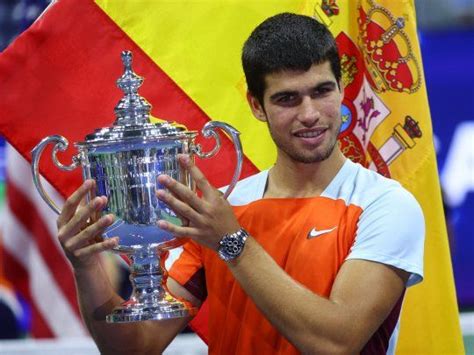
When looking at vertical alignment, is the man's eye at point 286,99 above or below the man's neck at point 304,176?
above

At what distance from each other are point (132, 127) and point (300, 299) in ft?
1.64

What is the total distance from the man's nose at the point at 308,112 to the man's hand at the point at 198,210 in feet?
0.94

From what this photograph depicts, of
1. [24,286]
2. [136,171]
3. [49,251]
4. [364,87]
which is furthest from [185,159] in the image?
[24,286]

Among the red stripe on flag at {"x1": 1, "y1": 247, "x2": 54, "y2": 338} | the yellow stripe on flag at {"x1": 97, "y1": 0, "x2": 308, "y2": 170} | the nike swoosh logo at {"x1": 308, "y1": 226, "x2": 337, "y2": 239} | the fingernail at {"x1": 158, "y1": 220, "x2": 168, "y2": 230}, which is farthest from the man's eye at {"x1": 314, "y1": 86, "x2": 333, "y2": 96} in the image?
the red stripe on flag at {"x1": 1, "y1": 247, "x2": 54, "y2": 338}

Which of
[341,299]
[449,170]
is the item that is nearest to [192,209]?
[341,299]

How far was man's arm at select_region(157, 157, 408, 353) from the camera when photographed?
2443 mm

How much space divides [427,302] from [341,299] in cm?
74

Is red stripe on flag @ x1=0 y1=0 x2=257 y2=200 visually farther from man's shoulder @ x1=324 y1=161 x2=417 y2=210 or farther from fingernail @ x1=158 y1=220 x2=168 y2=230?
fingernail @ x1=158 y1=220 x2=168 y2=230

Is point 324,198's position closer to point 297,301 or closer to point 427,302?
point 297,301

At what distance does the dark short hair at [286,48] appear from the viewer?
2.62 m

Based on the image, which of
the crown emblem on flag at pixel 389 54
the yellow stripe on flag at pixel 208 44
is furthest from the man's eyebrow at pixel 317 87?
the yellow stripe on flag at pixel 208 44

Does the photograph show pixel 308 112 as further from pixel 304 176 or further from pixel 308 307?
pixel 308 307

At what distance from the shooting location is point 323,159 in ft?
8.69

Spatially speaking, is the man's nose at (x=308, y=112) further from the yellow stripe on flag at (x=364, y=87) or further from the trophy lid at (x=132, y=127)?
the yellow stripe on flag at (x=364, y=87)
